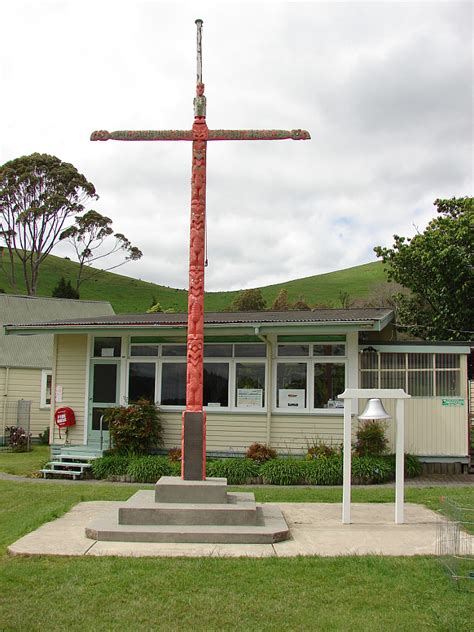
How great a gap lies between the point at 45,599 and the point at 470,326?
21.9 meters

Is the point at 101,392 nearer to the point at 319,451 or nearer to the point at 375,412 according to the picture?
the point at 319,451

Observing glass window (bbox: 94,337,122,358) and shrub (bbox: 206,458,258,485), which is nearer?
shrub (bbox: 206,458,258,485)

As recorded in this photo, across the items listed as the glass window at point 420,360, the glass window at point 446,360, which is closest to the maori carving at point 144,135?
the glass window at point 420,360

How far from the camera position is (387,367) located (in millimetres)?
15203

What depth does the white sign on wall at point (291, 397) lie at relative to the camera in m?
15.4

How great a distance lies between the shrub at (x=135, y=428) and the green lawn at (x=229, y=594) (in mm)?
7465

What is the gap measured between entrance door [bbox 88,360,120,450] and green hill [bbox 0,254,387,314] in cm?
5292

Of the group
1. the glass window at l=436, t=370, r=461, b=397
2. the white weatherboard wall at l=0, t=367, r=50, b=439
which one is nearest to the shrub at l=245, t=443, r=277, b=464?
the glass window at l=436, t=370, r=461, b=397

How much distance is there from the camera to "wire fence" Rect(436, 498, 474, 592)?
6.54 m

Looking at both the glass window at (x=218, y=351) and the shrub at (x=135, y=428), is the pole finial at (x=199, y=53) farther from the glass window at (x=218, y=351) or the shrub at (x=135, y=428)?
the shrub at (x=135, y=428)

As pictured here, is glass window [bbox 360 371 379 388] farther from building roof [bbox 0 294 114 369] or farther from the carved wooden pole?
building roof [bbox 0 294 114 369]

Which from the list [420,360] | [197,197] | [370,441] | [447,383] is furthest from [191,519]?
[447,383]

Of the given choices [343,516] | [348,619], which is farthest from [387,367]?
[348,619]

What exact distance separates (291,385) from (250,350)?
1.25 metres
